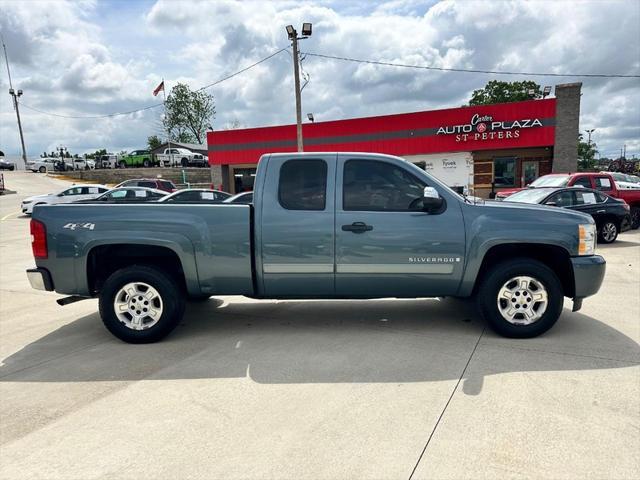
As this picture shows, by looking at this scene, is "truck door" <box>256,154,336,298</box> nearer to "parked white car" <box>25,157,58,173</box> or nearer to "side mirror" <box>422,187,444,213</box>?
"side mirror" <box>422,187,444,213</box>

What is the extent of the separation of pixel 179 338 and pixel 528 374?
11.2 ft

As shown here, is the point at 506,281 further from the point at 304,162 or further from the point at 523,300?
the point at 304,162

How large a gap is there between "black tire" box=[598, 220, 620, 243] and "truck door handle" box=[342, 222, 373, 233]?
9.68 metres

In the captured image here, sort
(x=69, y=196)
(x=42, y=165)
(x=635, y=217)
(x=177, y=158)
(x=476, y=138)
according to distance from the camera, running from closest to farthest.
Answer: (x=635, y=217), (x=69, y=196), (x=476, y=138), (x=177, y=158), (x=42, y=165)

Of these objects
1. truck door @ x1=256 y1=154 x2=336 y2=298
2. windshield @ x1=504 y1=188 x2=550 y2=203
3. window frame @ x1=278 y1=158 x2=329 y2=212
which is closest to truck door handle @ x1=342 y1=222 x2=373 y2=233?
truck door @ x1=256 y1=154 x2=336 y2=298

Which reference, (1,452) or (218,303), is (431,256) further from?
(1,452)

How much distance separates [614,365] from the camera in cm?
377

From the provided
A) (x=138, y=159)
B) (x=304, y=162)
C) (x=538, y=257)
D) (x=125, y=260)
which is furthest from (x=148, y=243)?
(x=138, y=159)

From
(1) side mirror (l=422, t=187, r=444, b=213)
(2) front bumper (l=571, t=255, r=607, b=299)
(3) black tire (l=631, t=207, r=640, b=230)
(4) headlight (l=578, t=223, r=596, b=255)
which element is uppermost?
(1) side mirror (l=422, t=187, r=444, b=213)

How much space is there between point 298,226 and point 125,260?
200cm

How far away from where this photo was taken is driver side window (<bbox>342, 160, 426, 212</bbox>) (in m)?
4.37

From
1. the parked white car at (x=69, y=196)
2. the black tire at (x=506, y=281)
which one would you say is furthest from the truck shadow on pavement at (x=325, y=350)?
the parked white car at (x=69, y=196)

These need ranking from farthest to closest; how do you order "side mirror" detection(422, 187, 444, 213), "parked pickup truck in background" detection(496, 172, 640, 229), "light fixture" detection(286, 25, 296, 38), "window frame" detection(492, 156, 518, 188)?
1. "window frame" detection(492, 156, 518, 188)
2. "light fixture" detection(286, 25, 296, 38)
3. "parked pickup truck in background" detection(496, 172, 640, 229)
4. "side mirror" detection(422, 187, 444, 213)

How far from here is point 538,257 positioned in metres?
4.67
